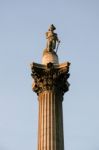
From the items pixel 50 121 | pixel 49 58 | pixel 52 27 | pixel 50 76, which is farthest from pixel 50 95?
pixel 52 27

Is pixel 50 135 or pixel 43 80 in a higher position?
pixel 43 80

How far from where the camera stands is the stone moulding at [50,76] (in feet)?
94.1

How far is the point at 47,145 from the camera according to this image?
26.0 meters

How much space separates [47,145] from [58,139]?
81 centimetres

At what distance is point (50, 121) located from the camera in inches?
1061

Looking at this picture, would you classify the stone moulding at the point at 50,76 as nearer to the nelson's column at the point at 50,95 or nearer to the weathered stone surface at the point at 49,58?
the nelson's column at the point at 50,95

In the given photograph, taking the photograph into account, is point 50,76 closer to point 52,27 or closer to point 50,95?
point 50,95

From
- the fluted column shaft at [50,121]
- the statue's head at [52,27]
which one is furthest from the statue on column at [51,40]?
the fluted column shaft at [50,121]

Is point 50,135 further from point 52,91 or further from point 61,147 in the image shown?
point 52,91

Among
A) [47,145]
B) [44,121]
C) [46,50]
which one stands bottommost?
[47,145]

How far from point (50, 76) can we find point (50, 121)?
328 cm

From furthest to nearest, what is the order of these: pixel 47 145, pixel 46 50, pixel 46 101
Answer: pixel 46 50 < pixel 46 101 < pixel 47 145

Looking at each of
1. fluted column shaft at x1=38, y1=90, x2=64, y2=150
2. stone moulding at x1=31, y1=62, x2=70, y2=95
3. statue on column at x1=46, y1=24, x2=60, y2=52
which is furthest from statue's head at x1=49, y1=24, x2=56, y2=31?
fluted column shaft at x1=38, y1=90, x2=64, y2=150

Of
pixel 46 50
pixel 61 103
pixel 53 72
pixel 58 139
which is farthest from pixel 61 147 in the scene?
pixel 46 50
